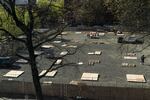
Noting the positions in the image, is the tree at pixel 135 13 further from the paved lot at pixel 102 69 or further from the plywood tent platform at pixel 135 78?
the plywood tent platform at pixel 135 78

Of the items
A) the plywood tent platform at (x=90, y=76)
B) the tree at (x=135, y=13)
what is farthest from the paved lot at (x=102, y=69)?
the tree at (x=135, y=13)

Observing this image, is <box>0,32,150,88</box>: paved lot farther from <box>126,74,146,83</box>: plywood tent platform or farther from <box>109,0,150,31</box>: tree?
<box>109,0,150,31</box>: tree

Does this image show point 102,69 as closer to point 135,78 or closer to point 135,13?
point 135,78

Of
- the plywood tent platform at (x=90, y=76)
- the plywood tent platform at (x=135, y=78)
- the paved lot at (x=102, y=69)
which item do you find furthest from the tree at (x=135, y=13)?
the plywood tent platform at (x=90, y=76)

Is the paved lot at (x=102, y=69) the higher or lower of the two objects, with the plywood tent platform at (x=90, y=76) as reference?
lower

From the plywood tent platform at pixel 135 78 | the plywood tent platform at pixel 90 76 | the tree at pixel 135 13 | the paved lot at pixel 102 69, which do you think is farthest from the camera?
the plywood tent platform at pixel 90 76

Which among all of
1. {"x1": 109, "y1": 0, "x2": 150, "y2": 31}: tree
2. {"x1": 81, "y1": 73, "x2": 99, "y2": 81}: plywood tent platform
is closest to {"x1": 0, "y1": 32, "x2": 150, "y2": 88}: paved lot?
{"x1": 81, "y1": 73, "x2": 99, "y2": 81}: plywood tent platform

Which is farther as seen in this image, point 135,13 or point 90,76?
point 90,76

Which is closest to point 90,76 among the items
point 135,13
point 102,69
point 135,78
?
point 102,69

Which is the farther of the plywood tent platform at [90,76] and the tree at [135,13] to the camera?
the plywood tent platform at [90,76]

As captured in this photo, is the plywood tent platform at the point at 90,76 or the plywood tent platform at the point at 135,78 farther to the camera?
the plywood tent platform at the point at 90,76

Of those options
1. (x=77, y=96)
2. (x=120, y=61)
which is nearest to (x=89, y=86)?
(x=77, y=96)

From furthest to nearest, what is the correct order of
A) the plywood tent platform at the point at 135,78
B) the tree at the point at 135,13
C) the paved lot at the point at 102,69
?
the plywood tent platform at the point at 135,78 → the paved lot at the point at 102,69 → the tree at the point at 135,13

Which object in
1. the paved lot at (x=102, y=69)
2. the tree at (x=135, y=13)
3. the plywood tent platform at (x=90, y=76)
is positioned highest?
the tree at (x=135, y=13)
